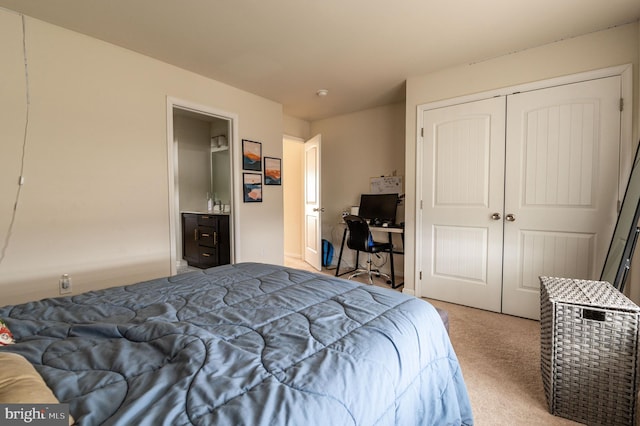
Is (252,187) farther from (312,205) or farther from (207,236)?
(312,205)

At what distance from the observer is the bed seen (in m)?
0.66

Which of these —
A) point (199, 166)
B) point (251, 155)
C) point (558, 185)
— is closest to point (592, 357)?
point (558, 185)

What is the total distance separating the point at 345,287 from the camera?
1.52 metres

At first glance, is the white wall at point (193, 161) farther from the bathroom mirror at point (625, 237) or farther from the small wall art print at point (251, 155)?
the bathroom mirror at point (625, 237)

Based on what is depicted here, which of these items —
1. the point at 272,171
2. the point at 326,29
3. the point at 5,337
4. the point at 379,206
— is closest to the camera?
the point at 5,337

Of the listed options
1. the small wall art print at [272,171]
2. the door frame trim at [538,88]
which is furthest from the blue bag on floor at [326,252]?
the door frame trim at [538,88]

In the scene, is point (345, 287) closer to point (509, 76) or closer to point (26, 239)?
point (26, 239)

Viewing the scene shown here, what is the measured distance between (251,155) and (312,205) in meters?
1.33

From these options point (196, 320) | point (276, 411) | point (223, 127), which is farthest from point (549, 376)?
point (223, 127)

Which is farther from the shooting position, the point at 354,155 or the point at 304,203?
the point at 304,203

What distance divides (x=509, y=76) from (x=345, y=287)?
8.52 feet

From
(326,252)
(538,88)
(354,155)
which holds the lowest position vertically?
(326,252)

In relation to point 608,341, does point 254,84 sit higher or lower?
higher

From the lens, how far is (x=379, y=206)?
419cm
